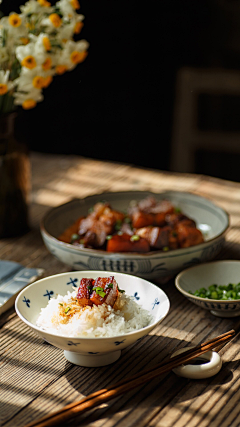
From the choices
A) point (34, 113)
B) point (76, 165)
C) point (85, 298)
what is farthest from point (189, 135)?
point (85, 298)

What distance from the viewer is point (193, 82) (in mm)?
4426

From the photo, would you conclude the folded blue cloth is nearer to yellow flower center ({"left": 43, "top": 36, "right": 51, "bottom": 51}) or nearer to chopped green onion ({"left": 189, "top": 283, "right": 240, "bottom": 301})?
chopped green onion ({"left": 189, "top": 283, "right": 240, "bottom": 301})

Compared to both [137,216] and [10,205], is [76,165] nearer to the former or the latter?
[10,205]

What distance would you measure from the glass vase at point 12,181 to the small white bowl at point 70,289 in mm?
662

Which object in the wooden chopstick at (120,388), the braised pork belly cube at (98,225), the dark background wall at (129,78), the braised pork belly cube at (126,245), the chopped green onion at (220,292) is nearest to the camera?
the wooden chopstick at (120,388)

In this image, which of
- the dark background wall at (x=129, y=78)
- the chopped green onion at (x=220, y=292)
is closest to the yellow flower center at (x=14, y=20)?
the chopped green onion at (x=220, y=292)

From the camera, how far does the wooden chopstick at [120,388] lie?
1004 mm

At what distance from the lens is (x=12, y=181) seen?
75.5 inches

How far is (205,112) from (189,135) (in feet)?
0.84

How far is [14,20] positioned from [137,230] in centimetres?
83

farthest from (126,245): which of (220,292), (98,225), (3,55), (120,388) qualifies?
(3,55)

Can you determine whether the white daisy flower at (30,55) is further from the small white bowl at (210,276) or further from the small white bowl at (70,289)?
the small white bowl at (210,276)

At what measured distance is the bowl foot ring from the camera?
1.20 metres

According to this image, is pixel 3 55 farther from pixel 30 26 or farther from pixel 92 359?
pixel 92 359
